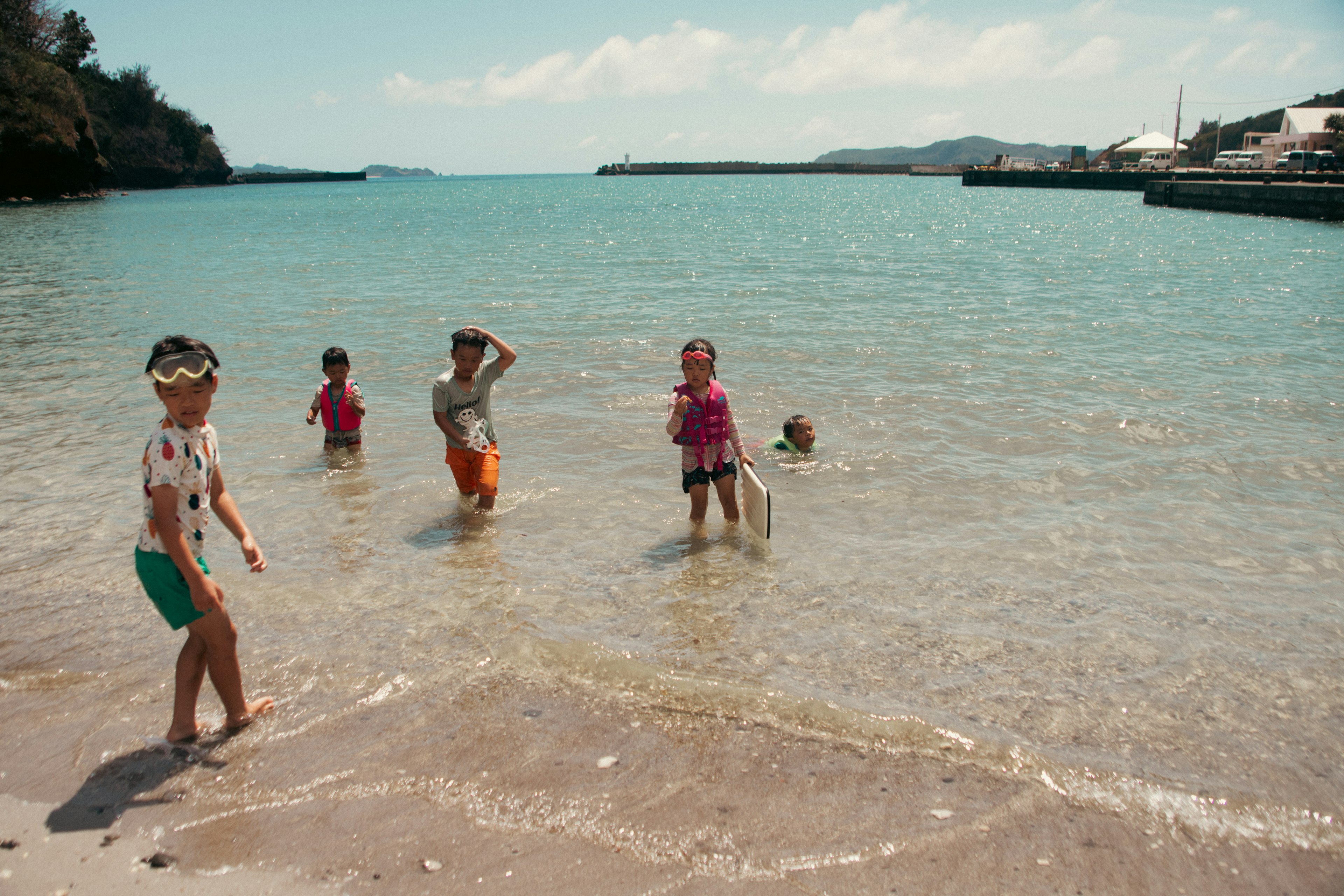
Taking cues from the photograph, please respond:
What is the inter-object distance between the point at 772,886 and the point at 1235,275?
25025 mm

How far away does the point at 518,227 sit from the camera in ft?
159

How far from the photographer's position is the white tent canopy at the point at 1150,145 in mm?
94625

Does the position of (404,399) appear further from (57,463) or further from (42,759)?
(42,759)

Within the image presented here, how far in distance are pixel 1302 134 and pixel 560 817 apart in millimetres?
92572

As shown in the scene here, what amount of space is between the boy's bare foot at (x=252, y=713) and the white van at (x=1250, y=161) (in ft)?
265

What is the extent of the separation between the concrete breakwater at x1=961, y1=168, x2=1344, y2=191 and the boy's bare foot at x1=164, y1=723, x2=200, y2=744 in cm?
5524

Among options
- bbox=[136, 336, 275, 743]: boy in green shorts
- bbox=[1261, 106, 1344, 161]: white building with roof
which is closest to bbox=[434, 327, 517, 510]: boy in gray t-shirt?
bbox=[136, 336, 275, 743]: boy in green shorts

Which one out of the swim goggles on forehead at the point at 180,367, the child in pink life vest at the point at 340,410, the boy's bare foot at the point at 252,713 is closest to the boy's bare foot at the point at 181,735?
the boy's bare foot at the point at 252,713

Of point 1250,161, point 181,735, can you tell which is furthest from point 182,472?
point 1250,161

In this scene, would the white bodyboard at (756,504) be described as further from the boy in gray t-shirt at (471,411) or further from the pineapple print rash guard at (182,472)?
the pineapple print rash guard at (182,472)

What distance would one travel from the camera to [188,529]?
131 inches

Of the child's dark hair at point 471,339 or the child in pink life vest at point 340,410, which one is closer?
the child's dark hair at point 471,339

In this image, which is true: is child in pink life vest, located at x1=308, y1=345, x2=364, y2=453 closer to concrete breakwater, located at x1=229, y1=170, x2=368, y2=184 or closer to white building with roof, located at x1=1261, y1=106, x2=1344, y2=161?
white building with roof, located at x1=1261, y1=106, x2=1344, y2=161

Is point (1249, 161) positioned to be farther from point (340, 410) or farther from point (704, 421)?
point (340, 410)
